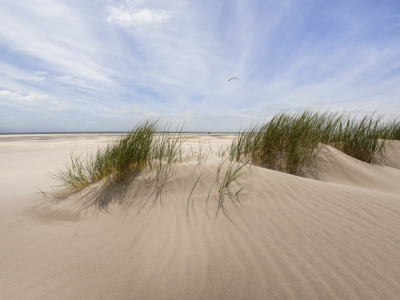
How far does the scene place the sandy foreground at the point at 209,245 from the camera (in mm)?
1361

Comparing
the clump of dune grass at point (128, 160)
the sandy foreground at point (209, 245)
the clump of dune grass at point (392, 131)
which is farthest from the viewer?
the clump of dune grass at point (392, 131)

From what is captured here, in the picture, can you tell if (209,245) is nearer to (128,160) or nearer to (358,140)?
(128,160)

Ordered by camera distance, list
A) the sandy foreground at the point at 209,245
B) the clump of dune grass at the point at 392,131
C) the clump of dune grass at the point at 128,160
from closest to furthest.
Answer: the sandy foreground at the point at 209,245
the clump of dune grass at the point at 128,160
the clump of dune grass at the point at 392,131

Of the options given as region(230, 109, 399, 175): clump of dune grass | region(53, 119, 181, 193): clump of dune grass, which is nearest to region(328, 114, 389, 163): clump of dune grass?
region(230, 109, 399, 175): clump of dune grass

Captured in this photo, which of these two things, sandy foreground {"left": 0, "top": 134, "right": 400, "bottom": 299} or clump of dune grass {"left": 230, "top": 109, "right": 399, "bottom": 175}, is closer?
sandy foreground {"left": 0, "top": 134, "right": 400, "bottom": 299}

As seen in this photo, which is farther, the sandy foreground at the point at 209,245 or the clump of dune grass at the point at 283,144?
the clump of dune grass at the point at 283,144

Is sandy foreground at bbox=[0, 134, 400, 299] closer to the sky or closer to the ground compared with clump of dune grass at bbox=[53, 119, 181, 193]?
closer to the ground

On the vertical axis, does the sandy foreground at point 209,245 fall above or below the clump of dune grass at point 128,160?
below

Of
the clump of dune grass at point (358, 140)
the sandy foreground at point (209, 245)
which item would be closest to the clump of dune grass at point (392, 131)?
the clump of dune grass at point (358, 140)

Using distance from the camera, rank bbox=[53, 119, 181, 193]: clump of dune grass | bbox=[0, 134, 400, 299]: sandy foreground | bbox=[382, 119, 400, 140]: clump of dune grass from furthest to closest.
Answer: bbox=[382, 119, 400, 140]: clump of dune grass
bbox=[53, 119, 181, 193]: clump of dune grass
bbox=[0, 134, 400, 299]: sandy foreground

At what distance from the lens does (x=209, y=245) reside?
172cm

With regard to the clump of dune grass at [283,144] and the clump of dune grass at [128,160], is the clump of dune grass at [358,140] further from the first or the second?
the clump of dune grass at [128,160]

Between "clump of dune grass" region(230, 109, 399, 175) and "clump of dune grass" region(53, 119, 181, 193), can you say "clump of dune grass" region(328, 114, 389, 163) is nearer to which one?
"clump of dune grass" region(230, 109, 399, 175)

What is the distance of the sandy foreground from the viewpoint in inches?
53.6
